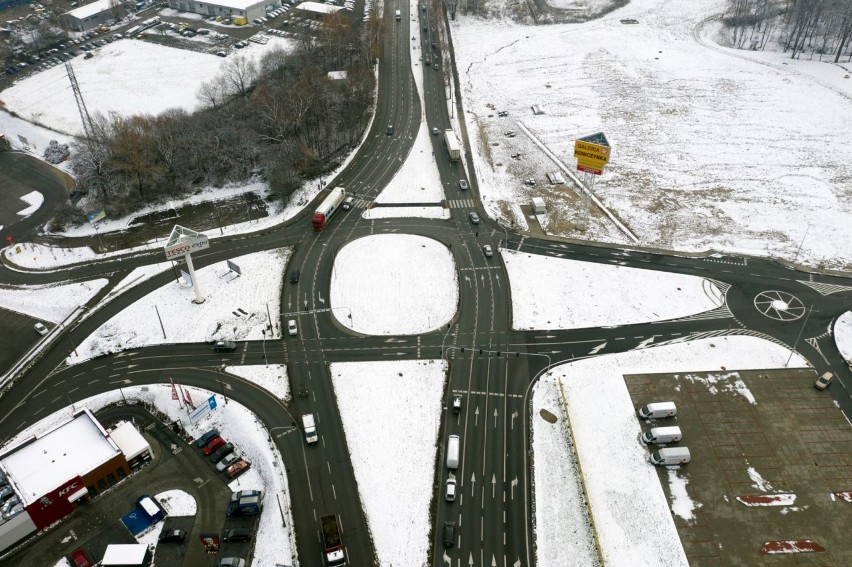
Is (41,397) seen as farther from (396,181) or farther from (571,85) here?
(571,85)

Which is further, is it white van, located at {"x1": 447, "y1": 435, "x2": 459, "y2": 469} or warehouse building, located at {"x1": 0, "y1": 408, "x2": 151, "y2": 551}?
white van, located at {"x1": 447, "y1": 435, "x2": 459, "y2": 469}

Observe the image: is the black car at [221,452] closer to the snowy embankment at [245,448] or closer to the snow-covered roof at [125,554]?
the snowy embankment at [245,448]

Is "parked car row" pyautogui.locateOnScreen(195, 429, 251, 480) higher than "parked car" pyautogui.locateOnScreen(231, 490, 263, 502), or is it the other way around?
"parked car" pyautogui.locateOnScreen(231, 490, 263, 502)

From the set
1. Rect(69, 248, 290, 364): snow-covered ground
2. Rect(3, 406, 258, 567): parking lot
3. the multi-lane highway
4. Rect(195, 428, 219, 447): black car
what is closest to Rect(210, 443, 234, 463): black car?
Rect(3, 406, 258, 567): parking lot

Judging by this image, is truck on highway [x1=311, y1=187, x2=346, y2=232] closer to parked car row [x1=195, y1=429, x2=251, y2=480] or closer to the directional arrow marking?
parked car row [x1=195, y1=429, x2=251, y2=480]

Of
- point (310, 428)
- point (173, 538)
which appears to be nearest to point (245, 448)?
point (310, 428)

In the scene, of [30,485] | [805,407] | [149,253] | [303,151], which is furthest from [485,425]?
[303,151]

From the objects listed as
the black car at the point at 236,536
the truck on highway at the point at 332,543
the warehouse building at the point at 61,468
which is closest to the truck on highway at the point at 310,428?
the truck on highway at the point at 332,543
